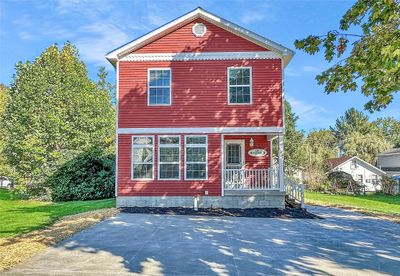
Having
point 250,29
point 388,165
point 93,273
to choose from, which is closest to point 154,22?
point 250,29

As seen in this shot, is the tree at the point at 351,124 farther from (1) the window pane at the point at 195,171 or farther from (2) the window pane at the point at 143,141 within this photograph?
(2) the window pane at the point at 143,141

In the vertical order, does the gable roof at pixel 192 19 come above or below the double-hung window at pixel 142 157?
above

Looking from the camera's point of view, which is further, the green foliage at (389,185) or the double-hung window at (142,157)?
the green foliage at (389,185)

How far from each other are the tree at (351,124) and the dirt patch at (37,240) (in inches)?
2656

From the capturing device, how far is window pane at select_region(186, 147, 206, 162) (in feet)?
48.4

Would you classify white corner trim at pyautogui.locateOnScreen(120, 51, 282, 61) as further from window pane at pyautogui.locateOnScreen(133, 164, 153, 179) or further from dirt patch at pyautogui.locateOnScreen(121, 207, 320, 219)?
dirt patch at pyautogui.locateOnScreen(121, 207, 320, 219)

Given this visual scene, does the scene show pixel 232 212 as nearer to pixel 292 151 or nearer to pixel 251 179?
pixel 251 179

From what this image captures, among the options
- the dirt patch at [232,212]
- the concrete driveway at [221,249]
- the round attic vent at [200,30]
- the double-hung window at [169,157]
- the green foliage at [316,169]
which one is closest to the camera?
the concrete driveway at [221,249]

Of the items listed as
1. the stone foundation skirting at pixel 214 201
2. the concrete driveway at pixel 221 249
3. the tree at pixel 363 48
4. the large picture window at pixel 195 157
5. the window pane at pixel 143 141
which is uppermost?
the tree at pixel 363 48

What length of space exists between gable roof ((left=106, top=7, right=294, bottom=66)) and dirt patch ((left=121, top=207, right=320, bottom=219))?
6689mm

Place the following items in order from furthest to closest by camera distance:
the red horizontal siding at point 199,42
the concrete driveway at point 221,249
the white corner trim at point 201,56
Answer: the red horizontal siding at point 199,42 < the white corner trim at point 201,56 < the concrete driveway at point 221,249

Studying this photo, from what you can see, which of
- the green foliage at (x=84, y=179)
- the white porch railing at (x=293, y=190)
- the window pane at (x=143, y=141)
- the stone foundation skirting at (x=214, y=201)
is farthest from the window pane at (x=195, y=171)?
the green foliage at (x=84, y=179)

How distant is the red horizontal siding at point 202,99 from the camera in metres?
14.8

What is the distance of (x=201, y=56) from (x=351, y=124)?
67638mm
